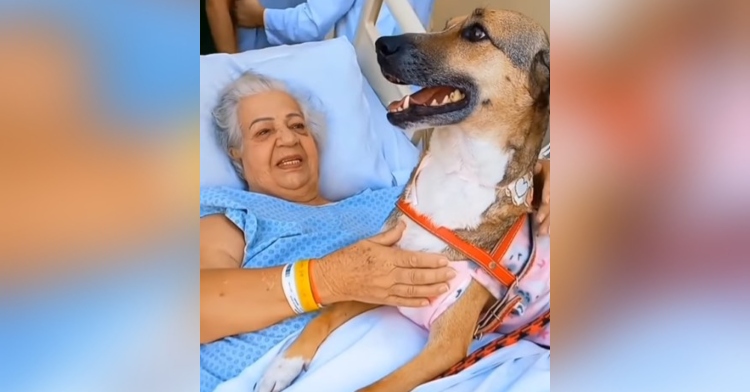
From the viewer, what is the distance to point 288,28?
1.22 metres

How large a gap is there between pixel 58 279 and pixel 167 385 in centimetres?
A: 26

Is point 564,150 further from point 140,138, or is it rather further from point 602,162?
point 140,138

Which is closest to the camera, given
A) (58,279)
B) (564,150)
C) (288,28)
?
(58,279)

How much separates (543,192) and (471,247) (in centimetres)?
20

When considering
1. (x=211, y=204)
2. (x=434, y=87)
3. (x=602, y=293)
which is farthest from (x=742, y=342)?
(x=211, y=204)

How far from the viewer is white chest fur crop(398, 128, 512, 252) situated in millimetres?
1258

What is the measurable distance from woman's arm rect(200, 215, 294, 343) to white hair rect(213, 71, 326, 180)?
11cm

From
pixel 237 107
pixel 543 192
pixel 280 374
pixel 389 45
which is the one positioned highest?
pixel 389 45

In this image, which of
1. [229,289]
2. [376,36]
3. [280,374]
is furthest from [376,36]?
[280,374]

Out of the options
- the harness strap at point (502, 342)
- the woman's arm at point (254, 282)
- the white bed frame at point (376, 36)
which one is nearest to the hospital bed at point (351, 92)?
the white bed frame at point (376, 36)

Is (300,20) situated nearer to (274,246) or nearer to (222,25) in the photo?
(222,25)

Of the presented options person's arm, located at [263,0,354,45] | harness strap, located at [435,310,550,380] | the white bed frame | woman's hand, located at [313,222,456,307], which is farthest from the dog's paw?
person's arm, located at [263,0,354,45]

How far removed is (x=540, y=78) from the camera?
1.29 metres

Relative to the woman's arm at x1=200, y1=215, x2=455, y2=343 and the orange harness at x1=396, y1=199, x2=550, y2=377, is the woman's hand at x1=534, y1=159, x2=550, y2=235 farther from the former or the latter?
the woman's arm at x1=200, y1=215, x2=455, y2=343
